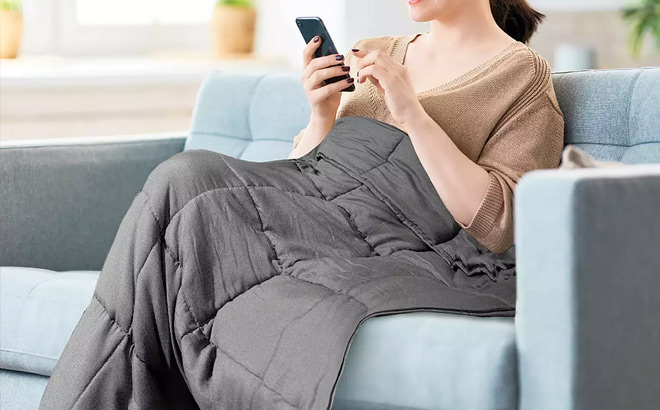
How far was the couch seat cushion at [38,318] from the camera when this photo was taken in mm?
1925

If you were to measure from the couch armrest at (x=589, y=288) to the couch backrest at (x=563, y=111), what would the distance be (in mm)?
534

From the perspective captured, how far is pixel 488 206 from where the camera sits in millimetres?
1755

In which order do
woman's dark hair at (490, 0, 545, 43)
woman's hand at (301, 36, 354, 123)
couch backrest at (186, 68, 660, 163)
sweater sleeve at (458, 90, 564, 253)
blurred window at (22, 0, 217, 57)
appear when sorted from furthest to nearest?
blurred window at (22, 0, 217, 57), woman's dark hair at (490, 0, 545, 43), woman's hand at (301, 36, 354, 123), couch backrest at (186, 68, 660, 163), sweater sleeve at (458, 90, 564, 253)

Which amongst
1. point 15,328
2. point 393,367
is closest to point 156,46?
point 15,328

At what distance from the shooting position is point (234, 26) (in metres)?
3.79

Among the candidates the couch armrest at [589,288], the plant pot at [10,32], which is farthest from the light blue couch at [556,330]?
the plant pot at [10,32]

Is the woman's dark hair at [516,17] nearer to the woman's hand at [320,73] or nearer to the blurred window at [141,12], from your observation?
the woman's hand at [320,73]

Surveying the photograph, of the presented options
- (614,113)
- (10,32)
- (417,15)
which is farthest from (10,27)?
(614,113)

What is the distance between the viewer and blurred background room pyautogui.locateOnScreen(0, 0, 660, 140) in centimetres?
342

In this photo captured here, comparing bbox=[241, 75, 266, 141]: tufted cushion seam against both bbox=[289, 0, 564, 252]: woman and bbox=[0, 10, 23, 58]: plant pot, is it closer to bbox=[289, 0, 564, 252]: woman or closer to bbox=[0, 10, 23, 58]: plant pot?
bbox=[289, 0, 564, 252]: woman

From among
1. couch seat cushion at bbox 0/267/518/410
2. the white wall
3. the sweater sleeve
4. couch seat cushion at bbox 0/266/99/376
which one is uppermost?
the sweater sleeve

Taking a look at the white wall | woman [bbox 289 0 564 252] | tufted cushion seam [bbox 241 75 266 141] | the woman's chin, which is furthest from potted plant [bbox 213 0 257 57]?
the woman's chin

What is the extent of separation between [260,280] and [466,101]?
0.55 m

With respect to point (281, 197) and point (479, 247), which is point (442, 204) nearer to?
point (479, 247)
